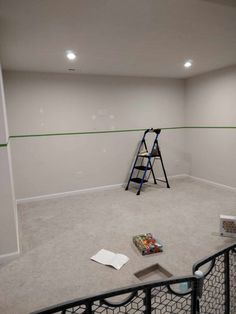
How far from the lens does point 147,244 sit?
7.56ft

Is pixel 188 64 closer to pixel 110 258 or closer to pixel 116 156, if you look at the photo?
pixel 116 156

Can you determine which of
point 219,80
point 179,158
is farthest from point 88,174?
point 219,80

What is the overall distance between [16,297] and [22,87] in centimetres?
312

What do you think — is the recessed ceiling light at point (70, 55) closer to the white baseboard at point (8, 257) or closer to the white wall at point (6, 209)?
the white wall at point (6, 209)

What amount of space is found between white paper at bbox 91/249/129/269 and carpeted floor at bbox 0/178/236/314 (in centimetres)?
6

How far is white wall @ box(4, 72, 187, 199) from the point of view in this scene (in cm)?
378

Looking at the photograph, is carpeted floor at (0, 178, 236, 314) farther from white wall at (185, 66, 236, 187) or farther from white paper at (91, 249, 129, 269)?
white wall at (185, 66, 236, 187)

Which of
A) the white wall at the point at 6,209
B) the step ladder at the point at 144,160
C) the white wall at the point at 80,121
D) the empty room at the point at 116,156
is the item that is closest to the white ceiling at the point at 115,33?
the empty room at the point at 116,156

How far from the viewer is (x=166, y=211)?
129 inches

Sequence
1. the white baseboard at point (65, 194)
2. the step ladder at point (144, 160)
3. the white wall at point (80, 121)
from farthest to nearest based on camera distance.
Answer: the step ladder at point (144, 160) → the white baseboard at point (65, 194) → the white wall at point (80, 121)

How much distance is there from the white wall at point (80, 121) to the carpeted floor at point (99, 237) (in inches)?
17.4

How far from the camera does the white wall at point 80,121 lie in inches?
149

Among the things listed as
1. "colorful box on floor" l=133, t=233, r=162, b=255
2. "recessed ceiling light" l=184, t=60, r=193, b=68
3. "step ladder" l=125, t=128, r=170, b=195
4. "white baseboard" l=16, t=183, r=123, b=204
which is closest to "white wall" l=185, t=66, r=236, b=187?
"recessed ceiling light" l=184, t=60, r=193, b=68

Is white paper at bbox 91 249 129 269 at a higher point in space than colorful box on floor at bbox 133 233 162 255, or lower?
lower
